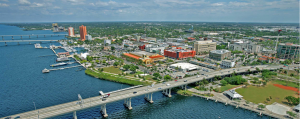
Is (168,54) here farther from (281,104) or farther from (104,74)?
(281,104)

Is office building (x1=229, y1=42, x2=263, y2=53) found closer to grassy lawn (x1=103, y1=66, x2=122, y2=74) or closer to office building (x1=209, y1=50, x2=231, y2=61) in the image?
office building (x1=209, y1=50, x2=231, y2=61)

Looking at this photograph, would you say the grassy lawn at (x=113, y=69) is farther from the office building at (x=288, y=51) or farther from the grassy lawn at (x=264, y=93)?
the office building at (x=288, y=51)

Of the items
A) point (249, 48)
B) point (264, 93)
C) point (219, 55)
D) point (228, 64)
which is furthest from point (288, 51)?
point (264, 93)

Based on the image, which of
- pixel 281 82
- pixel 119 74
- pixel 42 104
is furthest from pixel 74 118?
pixel 281 82

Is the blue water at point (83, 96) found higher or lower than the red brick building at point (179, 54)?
lower

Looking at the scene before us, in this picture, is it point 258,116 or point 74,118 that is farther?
point 258,116

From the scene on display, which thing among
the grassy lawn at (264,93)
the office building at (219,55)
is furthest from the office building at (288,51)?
the grassy lawn at (264,93)
